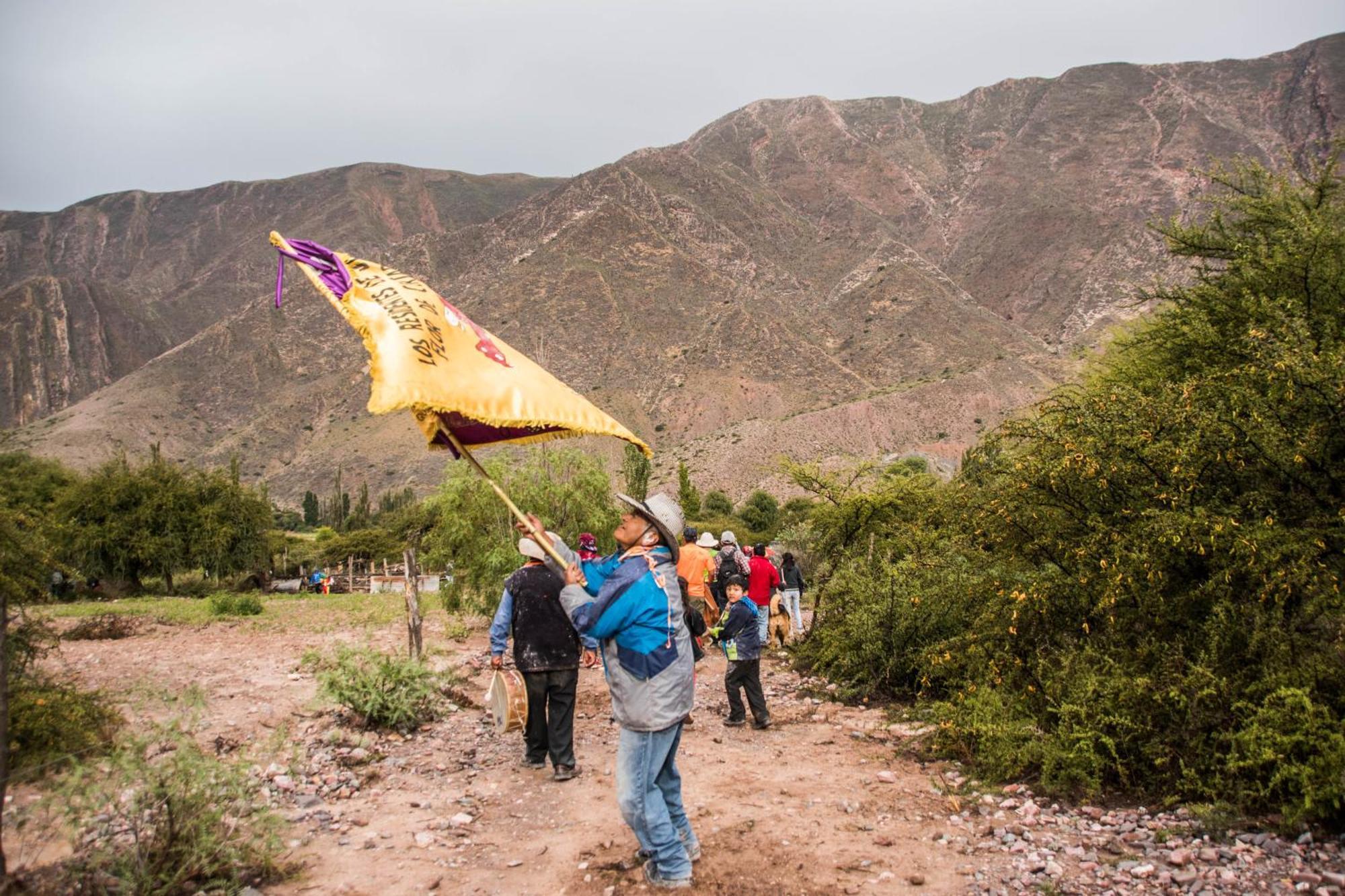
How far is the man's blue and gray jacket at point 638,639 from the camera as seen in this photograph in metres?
4.60

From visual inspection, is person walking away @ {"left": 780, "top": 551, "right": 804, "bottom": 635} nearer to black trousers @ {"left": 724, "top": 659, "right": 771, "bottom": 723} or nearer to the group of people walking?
black trousers @ {"left": 724, "top": 659, "right": 771, "bottom": 723}

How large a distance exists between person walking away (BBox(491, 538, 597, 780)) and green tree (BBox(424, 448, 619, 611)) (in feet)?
23.0

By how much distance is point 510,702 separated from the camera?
669 centimetres

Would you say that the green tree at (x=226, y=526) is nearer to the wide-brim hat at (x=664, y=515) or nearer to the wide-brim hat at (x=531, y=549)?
the wide-brim hat at (x=531, y=549)

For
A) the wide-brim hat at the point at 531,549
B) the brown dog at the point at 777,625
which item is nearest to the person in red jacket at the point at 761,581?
the brown dog at the point at 777,625

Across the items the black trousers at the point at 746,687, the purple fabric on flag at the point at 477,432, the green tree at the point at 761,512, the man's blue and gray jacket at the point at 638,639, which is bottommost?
the green tree at the point at 761,512

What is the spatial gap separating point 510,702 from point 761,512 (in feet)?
139

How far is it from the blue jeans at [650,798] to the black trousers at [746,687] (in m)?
3.58

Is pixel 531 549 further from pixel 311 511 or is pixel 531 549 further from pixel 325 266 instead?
pixel 311 511

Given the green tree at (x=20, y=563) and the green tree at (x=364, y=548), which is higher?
the green tree at (x=20, y=563)

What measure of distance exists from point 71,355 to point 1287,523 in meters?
142

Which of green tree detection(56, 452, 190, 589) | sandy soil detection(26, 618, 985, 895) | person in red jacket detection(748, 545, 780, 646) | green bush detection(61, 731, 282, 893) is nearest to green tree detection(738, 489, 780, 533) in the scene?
green tree detection(56, 452, 190, 589)

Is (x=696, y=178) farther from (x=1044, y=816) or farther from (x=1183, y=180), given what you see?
(x=1044, y=816)

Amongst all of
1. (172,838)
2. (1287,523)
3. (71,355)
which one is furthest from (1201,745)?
(71,355)
